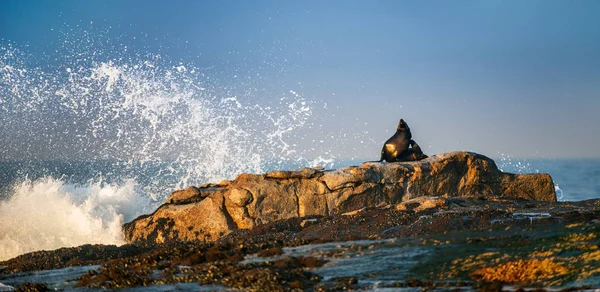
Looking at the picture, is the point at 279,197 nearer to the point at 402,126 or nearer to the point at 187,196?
the point at 187,196

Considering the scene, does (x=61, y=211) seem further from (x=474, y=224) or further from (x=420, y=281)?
(x=420, y=281)

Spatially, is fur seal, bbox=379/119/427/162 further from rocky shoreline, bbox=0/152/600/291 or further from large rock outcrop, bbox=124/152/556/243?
large rock outcrop, bbox=124/152/556/243

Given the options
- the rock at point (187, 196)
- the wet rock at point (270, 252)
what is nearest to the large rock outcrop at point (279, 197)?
the rock at point (187, 196)

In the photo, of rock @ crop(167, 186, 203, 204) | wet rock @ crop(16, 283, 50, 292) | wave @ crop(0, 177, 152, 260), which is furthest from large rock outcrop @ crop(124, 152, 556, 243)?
wet rock @ crop(16, 283, 50, 292)

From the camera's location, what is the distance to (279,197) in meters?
20.0

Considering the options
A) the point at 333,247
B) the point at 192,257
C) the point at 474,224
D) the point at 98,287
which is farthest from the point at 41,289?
the point at 474,224

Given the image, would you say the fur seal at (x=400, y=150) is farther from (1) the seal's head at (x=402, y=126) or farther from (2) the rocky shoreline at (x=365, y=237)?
(2) the rocky shoreline at (x=365, y=237)

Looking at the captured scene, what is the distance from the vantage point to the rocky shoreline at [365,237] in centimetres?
1050

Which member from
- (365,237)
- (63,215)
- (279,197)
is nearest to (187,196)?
(279,197)

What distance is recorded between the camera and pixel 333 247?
13.1 m

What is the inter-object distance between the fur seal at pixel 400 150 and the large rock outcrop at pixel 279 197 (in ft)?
4.24

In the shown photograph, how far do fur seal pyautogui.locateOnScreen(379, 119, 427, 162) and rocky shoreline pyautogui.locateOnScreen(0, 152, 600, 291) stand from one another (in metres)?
0.92

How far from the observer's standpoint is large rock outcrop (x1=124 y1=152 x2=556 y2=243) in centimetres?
1988

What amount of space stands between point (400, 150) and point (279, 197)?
4772mm
